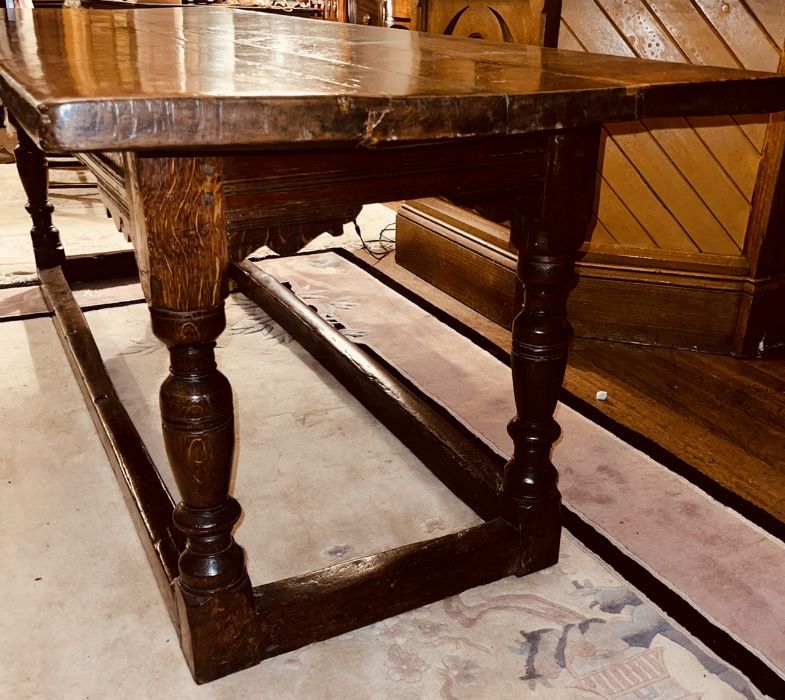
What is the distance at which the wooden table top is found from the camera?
0.77 meters

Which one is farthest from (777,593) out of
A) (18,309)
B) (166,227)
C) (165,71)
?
(18,309)

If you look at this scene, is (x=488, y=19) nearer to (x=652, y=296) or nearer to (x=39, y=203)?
(x=652, y=296)

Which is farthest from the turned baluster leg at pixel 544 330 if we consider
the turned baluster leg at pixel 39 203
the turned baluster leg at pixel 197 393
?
the turned baluster leg at pixel 39 203

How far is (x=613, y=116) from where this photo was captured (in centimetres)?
103

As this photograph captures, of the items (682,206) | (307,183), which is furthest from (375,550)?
(682,206)

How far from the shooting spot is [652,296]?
235cm

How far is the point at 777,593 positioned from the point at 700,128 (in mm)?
1325

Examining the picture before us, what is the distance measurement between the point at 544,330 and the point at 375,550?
0.50 meters

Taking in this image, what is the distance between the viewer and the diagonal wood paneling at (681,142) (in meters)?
2.09

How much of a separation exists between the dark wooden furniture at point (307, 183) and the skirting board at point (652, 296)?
0.96m

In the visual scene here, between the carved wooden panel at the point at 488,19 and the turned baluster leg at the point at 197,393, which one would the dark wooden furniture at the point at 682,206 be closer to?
the carved wooden panel at the point at 488,19

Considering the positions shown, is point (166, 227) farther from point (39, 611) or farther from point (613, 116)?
point (39, 611)

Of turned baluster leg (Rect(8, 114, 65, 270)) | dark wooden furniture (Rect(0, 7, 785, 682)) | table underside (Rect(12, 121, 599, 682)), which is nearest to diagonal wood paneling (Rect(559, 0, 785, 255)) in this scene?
dark wooden furniture (Rect(0, 7, 785, 682))

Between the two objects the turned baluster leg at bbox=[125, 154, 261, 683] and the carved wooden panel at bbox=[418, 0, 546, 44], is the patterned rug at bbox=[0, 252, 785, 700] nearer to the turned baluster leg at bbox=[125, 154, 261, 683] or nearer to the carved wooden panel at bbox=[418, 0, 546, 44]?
the turned baluster leg at bbox=[125, 154, 261, 683]
